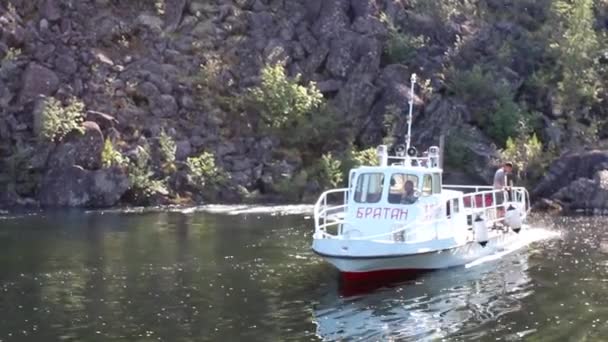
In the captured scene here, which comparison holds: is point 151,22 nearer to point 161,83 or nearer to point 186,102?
point 161,83

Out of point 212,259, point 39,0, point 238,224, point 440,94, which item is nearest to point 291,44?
point 440,94

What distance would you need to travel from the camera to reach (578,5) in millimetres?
75312

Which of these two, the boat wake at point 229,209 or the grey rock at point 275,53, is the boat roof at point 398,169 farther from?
the grey rock at point 275,53

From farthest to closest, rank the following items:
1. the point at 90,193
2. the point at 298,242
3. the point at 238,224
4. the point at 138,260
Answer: the point at 90,193
the point at 238,224
the point at 298,242
the point at 138,260

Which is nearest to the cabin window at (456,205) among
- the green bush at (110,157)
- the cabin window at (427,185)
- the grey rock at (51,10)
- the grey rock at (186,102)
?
the cabin window at (427,185)

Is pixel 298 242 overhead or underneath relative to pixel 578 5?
underneath

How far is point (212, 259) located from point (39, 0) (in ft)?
138

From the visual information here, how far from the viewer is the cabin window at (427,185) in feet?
109

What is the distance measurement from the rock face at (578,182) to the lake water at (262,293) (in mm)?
12305

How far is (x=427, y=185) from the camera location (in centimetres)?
3334

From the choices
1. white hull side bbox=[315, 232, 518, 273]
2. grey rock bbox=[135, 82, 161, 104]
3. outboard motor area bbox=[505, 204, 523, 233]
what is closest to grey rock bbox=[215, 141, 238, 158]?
grey rock bbox=[135, 82, 161, 104]

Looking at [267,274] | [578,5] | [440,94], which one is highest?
[578,5]

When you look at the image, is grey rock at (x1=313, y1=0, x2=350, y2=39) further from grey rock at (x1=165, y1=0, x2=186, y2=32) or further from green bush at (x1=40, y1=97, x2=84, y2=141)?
green bush at (x1=40, y1=97, x2=84, y2=141)

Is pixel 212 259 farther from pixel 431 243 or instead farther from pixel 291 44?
pixel 291 44
